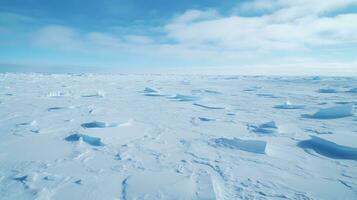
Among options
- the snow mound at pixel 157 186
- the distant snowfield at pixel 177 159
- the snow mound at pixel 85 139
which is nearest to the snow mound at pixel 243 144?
the distant snowfield at pixel 177 159

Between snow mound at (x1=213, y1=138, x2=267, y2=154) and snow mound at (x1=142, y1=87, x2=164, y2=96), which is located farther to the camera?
snow mound at (x1=142, y1=87, x2=164, y2=96)

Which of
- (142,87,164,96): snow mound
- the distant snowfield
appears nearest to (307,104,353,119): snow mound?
the distant snowfield

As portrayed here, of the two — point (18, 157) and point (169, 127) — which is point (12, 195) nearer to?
point (18, 157)

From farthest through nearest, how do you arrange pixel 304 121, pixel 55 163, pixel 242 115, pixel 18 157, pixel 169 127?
→ pixel 242 115, pixel 304 121, pixel 169 127, pixel 18 157, pixel 55 163

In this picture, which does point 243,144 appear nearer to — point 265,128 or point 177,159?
point 177,159

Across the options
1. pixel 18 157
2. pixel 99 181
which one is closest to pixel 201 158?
pixel 99 181

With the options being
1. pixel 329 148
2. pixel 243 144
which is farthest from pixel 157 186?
pixel 329 148

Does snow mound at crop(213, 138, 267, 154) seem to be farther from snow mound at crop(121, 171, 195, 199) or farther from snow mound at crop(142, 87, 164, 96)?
snow mound at crop(142, 87, 164, 96)

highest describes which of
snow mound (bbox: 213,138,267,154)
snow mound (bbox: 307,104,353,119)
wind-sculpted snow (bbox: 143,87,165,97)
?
snow mound (bbox: 307,104,353,119)
